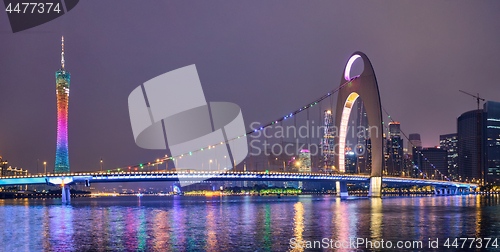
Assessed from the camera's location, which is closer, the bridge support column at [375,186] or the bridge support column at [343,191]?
the bridge support column at [375,186]

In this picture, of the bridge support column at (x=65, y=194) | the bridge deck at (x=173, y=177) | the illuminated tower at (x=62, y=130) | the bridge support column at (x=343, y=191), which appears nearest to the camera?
the bridge deck at (x=173, y=177)

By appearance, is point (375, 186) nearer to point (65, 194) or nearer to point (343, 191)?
point (343, 191)

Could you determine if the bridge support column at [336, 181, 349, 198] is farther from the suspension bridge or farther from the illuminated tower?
the illuminated tower

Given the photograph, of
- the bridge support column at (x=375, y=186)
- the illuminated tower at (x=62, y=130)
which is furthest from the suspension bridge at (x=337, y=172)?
the illuminated tower at (x=62, y=130)

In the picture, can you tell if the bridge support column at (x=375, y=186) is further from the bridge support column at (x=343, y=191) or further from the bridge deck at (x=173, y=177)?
the bridge support column at (x=343, y=191)

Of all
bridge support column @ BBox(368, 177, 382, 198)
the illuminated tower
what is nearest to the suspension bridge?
bridge support column @ BBox(368, 177, 382, 198)

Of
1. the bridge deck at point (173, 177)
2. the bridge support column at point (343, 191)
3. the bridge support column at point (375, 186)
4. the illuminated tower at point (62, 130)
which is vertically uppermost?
the illuminated tower at point (62, 130)

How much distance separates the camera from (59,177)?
9569 cm

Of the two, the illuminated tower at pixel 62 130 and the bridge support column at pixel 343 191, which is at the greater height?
the illuminated tower at pixel 62 130

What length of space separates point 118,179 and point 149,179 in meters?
6.17

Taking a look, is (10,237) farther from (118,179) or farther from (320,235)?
(118,179)

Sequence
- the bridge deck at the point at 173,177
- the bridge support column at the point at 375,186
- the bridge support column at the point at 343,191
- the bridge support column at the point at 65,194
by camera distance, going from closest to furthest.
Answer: the bridge deck at the point at 173,177
the bridge support column at the point at 375,186
the bridge support column at the point at 65,194
the bridge support column at the point at 343,191

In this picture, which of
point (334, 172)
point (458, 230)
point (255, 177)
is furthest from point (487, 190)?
point (458, 230)

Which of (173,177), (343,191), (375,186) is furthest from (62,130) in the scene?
(375,186)
